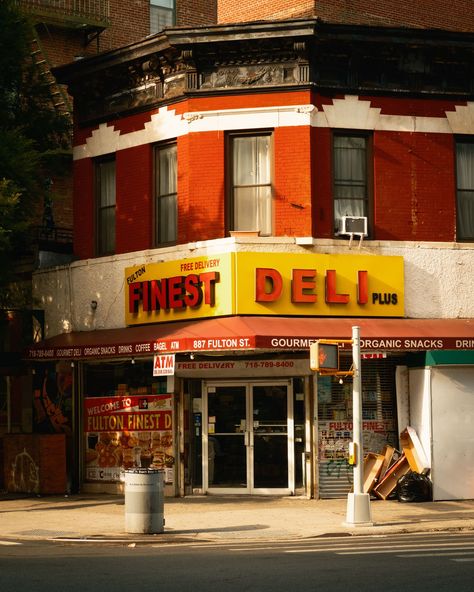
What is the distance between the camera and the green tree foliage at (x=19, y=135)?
22.7 m

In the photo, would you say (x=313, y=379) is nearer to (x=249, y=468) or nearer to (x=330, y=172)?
(x=249, y=468)

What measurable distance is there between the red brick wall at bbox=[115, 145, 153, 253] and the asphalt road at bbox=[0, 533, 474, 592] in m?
9.25

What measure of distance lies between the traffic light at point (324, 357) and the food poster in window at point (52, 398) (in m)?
8.74

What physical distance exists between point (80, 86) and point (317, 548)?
14.2 m

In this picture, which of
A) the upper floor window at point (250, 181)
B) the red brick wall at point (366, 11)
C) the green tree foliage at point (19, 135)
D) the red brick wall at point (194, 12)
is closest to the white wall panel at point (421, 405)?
the upper floor window at point (250, 181)

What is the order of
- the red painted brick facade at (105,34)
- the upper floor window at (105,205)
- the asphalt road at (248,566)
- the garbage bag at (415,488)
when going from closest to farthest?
the asphalt road at (248,566) < the garbage bag at (415,488) < the upper floor window at (105,205) < the red painted brick facade at (105,34)

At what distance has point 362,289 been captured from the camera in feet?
75.7

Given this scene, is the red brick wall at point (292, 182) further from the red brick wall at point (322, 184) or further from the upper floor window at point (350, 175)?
the upper floor window at point (350, 175)

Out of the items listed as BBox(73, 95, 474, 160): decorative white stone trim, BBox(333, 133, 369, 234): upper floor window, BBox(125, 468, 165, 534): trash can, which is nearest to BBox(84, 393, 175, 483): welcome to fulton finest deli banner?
BBox(333, 133, 369, 234): upper floor window

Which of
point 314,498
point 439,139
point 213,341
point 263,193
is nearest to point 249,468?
point 314,498

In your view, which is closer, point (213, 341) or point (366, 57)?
point (213, 341)

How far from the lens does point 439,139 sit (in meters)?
24.0

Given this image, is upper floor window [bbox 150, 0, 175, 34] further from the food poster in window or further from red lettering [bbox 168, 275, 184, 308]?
red lettering [bbox 168, 275, 184, 308]

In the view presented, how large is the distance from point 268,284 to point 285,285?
34 centimetres
